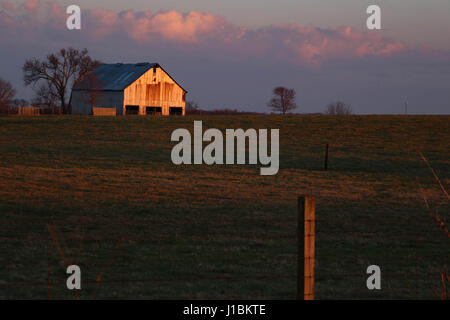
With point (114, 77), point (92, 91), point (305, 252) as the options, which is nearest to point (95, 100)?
point (92, 91)

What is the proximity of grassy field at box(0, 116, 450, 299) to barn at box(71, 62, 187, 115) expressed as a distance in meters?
38.5

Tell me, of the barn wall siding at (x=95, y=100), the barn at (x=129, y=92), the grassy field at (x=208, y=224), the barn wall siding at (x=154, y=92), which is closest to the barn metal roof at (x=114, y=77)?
the barn at (x=129, y=92)

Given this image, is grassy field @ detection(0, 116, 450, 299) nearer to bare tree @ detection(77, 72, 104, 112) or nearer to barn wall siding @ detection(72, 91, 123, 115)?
barn wall siding @ detection(72, 91, 123, 115)

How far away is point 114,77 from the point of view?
82812mm

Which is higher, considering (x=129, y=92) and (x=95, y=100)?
(x=129, y=92)

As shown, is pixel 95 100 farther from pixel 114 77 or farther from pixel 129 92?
pixel 129 92

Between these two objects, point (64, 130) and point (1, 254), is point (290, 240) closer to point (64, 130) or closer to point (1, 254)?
point (1, 254)

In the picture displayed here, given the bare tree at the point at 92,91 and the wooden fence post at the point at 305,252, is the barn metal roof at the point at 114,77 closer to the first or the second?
the bare tree at the point at 92,91

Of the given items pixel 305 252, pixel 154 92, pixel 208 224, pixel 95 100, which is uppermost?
pixel 154 92

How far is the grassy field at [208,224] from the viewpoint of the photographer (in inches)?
401

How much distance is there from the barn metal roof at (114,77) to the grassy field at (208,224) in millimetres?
39850

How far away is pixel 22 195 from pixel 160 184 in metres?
6.39

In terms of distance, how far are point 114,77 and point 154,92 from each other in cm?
642

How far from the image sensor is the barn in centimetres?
7956
